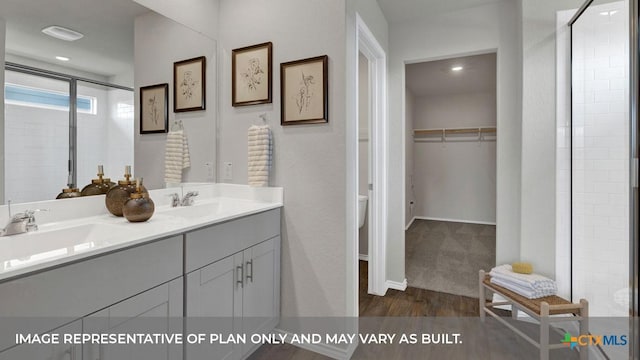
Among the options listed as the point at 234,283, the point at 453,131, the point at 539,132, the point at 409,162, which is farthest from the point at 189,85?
the point at 453,131

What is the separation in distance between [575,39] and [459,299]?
210 centimetres

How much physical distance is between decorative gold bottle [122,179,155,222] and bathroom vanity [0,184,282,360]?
5 centimetres

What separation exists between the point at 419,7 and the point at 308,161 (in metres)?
1.70

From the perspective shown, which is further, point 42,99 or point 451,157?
point 451,157

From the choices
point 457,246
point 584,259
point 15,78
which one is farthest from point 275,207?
point 457,246

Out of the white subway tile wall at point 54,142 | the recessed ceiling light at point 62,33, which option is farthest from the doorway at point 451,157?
the recessed ceiling light at point 62,33

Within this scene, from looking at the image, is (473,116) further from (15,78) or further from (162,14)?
(15,78)

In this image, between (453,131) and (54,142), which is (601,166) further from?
(453,131)

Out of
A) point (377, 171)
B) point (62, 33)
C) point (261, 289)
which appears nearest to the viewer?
point (62, 33)

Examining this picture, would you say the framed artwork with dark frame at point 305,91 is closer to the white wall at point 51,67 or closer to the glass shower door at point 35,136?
the white wall at point 51,67

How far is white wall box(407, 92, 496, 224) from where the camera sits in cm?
554

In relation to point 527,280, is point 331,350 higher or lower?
lower

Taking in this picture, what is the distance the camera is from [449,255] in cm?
375

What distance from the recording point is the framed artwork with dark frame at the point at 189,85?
6.57 ft
